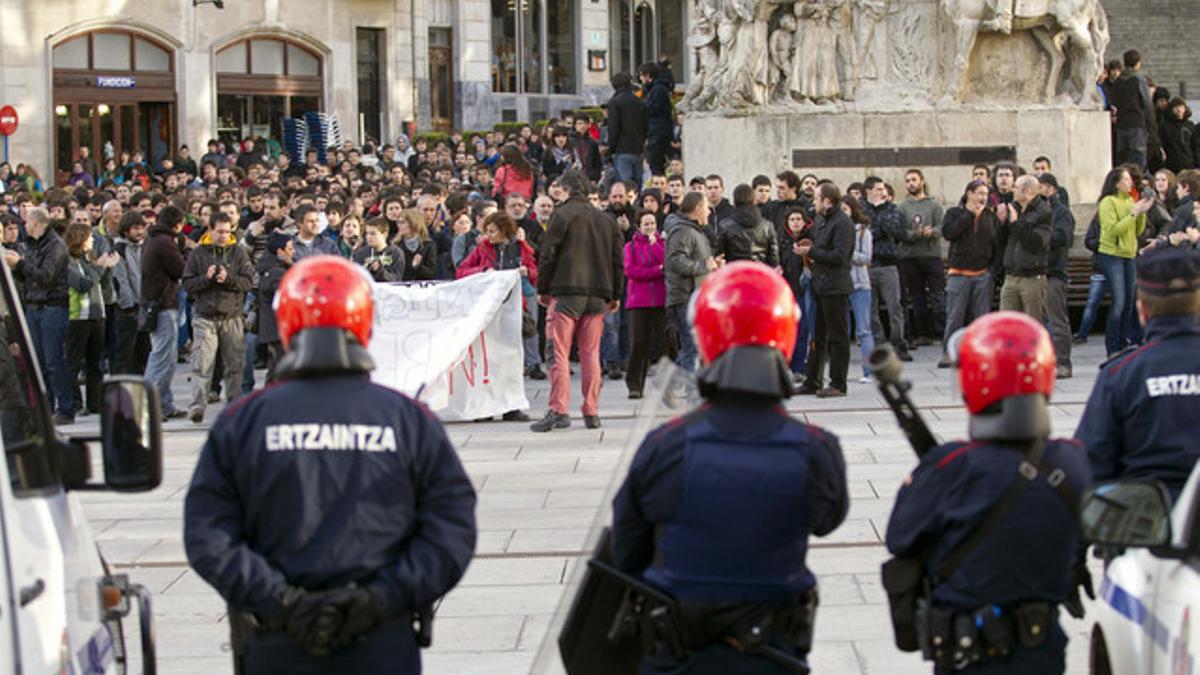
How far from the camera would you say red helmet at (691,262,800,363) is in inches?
196

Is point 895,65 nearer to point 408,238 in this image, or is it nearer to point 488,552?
point 408,238

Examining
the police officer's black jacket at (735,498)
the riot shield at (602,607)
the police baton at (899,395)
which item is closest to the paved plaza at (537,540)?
the riot shield at (602,607)

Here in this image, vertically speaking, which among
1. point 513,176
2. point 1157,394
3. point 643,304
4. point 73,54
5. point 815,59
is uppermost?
point 73,54

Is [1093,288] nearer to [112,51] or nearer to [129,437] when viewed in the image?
[129,437]

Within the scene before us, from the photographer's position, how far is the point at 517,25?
176ft

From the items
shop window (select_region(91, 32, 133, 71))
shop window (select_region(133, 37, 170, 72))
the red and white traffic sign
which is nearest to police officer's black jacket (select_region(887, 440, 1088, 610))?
the red and white traffic sign

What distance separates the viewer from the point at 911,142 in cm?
2172

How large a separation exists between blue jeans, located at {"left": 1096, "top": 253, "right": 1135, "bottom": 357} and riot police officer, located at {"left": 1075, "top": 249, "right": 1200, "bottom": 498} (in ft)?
39.3

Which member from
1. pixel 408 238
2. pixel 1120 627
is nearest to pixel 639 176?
pixel 408 238

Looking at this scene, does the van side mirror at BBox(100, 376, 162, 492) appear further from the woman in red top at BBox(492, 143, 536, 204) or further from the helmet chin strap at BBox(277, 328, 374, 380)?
the woman in red top at BBox(492, 143, 536, 204)

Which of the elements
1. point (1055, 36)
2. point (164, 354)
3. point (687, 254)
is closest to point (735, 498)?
point (687, 254)

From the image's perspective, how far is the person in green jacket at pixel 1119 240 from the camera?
18.0 m

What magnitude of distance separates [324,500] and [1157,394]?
2657mm

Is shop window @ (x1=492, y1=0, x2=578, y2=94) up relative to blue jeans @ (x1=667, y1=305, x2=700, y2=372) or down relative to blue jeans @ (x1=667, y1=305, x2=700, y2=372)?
up
